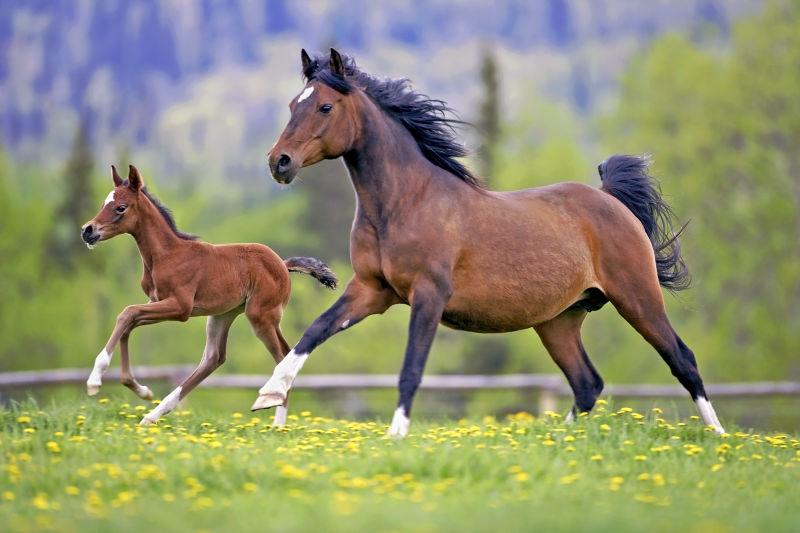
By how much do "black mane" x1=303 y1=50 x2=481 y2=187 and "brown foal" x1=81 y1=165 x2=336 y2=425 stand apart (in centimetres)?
160

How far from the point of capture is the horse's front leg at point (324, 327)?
748cm

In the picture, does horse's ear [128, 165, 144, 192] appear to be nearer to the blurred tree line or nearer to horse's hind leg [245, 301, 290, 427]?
horse's hind leg [245, 301, 290, 427]

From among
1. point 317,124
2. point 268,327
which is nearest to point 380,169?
point 317,124

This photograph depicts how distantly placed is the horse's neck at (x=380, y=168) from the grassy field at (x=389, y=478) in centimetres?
167

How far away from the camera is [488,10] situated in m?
185

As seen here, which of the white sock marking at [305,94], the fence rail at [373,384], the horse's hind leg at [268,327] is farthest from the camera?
the fence rail at [373,384]

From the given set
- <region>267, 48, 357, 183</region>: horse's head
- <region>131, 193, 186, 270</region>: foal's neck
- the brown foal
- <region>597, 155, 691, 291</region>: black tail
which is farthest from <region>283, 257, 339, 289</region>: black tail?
<region>597, 155, 691, 291</region>: black tail

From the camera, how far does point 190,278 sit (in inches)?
339

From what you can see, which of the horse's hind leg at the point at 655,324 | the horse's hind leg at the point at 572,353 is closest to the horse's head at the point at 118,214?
the horse's hind leg at the point at 572,353

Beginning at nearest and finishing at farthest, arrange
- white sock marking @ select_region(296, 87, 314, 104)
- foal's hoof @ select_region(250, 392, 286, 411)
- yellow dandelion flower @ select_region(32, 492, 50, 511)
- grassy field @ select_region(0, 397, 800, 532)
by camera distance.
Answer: grassy field @ select_region(0, 397, 800, 532)
yellow dandelion flower @ select_region(32, 492, 50, 511)
foal's hoof @ select_region(250, 392, 286, 411)
white sock marking @ select_region(296, 87, 314, 104)

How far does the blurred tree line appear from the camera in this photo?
1277 inches

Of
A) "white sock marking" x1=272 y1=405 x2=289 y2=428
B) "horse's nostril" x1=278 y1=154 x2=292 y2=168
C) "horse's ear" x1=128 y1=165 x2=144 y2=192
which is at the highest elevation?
"horse's nostril" x1=278 y1=154 x2=292 y2=168

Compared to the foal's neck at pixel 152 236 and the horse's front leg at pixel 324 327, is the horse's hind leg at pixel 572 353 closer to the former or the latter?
the horse's front leg at pixel 324 327

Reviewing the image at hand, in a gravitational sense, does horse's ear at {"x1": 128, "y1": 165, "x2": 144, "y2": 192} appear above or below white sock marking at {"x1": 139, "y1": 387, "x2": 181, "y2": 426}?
above
